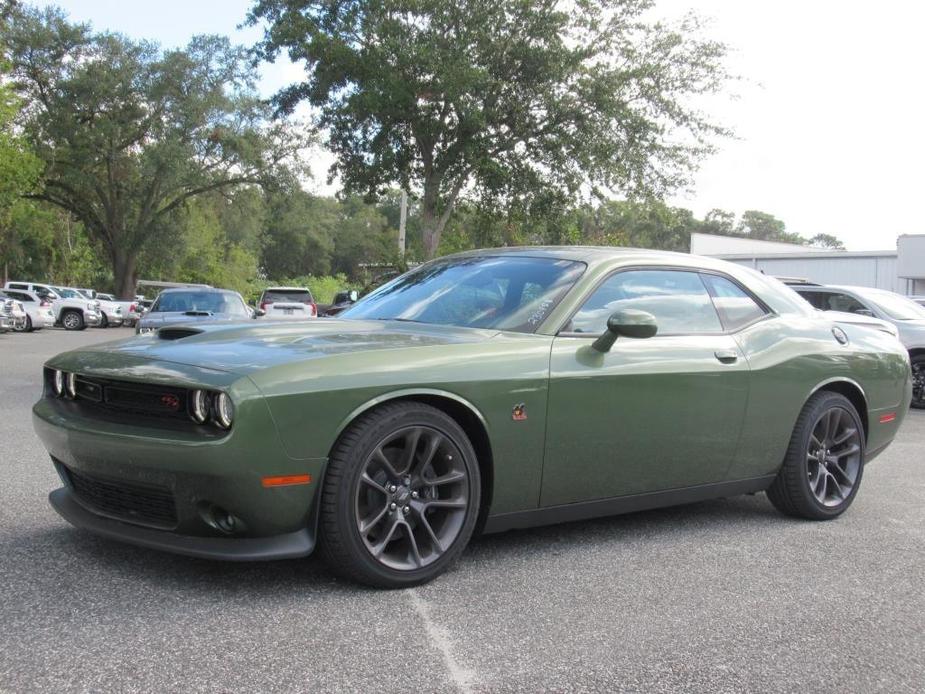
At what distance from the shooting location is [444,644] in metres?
3.21

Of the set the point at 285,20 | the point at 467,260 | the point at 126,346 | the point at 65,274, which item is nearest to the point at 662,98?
the point at 285,20

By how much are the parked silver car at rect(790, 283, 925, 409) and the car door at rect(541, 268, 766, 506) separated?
26.3 ft

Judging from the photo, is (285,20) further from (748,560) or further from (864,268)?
(864,268)

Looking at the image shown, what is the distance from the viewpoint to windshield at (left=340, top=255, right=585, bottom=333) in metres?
4.50

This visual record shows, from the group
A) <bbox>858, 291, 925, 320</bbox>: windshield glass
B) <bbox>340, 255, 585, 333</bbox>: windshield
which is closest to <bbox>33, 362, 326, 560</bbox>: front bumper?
<bbox>340, 255, 585, 333</bbox>: windshield

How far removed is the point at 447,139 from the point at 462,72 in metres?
2.41

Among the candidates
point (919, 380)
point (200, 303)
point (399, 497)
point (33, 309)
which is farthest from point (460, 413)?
point (33, 309)

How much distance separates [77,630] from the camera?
319cm

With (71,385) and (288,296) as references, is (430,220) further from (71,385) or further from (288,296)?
(71,385)

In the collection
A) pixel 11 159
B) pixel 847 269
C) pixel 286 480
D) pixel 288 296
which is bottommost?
pixel 288 296

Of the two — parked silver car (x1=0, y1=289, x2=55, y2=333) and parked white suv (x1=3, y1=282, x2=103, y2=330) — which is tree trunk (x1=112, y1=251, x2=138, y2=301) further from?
parked silver car (x1=0, y1=289, x2=55, y2=333)

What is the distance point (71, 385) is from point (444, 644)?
6.40 ft

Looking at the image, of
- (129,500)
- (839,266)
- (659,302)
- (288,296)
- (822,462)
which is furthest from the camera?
(839,266)

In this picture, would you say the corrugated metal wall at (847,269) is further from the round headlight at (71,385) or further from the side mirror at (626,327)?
the round headlight at (71,385)
